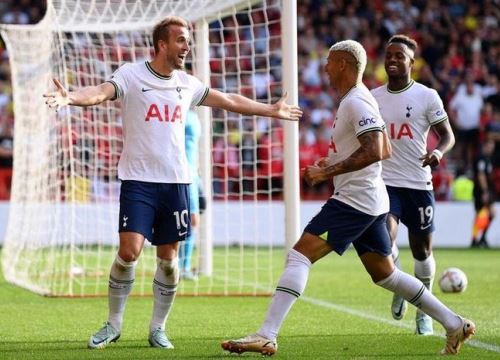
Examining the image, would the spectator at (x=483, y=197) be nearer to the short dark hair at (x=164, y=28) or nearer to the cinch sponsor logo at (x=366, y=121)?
the short dark hair at (x=164, y=28)

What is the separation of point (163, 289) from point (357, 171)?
1722mm

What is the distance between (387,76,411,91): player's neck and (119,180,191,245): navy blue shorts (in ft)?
6.56

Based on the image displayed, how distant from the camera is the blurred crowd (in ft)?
79.8

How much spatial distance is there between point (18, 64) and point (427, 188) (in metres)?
A: 8.73

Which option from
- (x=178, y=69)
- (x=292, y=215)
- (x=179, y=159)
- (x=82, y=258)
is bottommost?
(x=82, y=258)

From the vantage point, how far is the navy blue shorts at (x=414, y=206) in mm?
9211

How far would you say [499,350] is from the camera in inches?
315

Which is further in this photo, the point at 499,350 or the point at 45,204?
the point at 45,204

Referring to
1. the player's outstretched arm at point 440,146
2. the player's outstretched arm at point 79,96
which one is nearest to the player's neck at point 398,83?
the player's outstretched arm at point 440,146

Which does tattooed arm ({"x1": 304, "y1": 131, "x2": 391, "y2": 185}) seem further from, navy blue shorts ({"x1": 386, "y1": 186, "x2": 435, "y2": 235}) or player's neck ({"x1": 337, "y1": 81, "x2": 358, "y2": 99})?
navy blue shorts ({"x1": 386, "y1": 186, "x2": 435, "y2": 235})

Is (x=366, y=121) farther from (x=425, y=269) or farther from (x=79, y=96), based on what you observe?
(x=425, y=269)

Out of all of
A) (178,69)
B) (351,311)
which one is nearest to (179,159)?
(178,69)

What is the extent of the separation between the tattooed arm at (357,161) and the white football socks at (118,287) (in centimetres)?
159

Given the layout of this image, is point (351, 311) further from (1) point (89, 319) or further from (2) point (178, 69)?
(2) point (178, 69)
